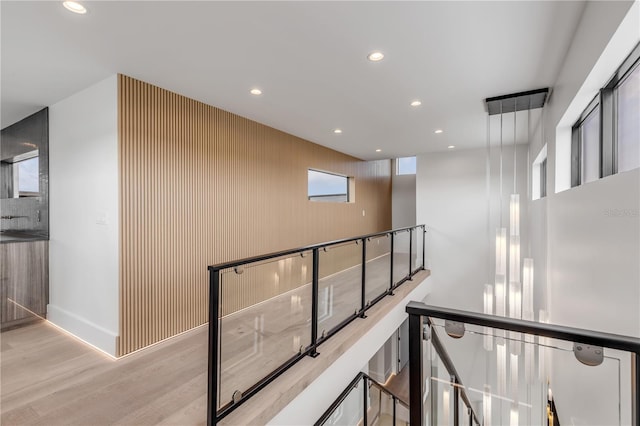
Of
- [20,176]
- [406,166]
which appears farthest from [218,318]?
[406,166]

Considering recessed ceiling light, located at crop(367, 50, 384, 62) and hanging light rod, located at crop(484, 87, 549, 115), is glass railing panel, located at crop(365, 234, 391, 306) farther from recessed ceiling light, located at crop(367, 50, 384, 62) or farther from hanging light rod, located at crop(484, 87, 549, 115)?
hanging light rod, located at crop(484, 87, 549, 115)

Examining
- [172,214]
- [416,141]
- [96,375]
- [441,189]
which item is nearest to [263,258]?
[172,214]

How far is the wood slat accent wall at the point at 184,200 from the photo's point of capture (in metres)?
2.81

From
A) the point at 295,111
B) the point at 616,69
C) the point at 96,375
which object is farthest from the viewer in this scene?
the point at 295,111

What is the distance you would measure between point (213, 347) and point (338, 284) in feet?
5.18

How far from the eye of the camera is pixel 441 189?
6.50 meters

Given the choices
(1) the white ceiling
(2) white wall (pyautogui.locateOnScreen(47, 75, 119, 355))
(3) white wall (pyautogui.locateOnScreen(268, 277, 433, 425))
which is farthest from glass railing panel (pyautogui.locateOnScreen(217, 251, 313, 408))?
(1) the white ceiling

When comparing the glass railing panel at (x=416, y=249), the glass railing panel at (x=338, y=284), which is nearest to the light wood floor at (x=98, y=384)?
the glass railing panel at (x=338, y=284)

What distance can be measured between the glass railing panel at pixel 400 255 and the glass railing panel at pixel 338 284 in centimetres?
135

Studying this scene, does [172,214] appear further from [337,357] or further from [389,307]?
[389,307]

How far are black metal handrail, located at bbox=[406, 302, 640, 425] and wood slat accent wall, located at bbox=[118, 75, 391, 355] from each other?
1405mm

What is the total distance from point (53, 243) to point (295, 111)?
351 centimetres

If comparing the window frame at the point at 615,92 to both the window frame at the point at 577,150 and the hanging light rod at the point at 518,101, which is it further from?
the hanging light rod at the point at 518,101

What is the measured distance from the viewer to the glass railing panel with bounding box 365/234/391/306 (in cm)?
379
